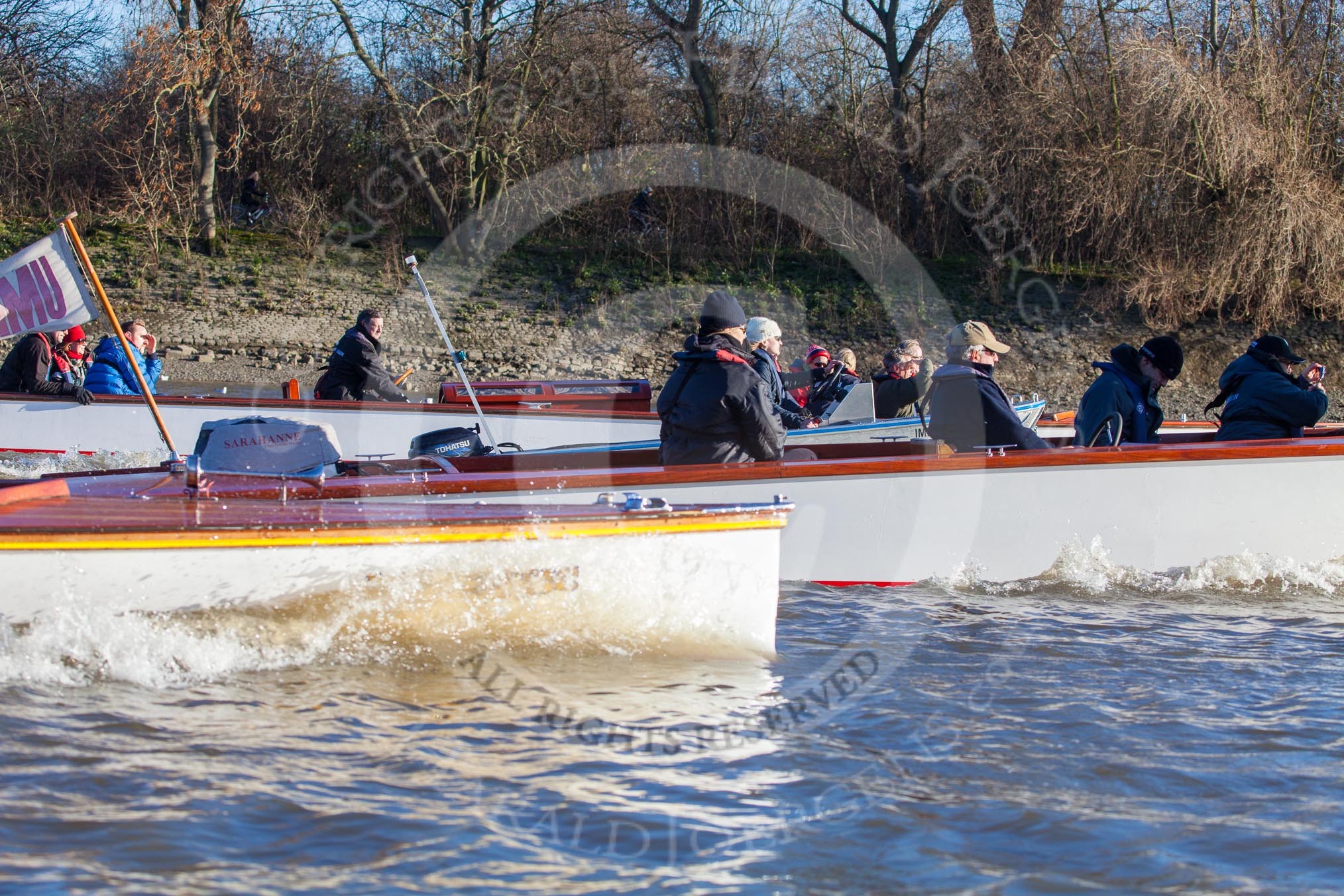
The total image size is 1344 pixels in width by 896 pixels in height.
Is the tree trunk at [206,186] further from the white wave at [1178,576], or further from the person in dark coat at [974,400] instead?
the white wave at [1178,576]

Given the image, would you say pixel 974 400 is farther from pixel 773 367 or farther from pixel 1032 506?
pixel 773 367

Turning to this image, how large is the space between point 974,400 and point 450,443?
10.4ft

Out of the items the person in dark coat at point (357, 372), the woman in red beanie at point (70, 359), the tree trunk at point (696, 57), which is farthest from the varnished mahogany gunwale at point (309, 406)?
the tree trunk at point (696, 57)

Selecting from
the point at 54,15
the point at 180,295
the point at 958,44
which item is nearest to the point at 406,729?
the point at 180,295

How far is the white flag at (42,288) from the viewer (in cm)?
588

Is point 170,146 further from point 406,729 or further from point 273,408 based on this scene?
point 406,729

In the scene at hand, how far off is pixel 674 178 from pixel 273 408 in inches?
545

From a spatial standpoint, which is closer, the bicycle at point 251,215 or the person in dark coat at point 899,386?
the person in dark coat at point 899,386

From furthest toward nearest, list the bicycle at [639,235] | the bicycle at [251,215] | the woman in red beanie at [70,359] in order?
the bicycle at [251,215]
the bicycle at [639,235]
the woman in red beanie at [70,359]

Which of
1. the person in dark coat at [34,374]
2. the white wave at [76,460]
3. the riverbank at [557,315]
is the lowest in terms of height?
the white wave at [76,460]

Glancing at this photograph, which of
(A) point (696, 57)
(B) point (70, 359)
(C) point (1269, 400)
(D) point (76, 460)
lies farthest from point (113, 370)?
(A) point (696, 57)

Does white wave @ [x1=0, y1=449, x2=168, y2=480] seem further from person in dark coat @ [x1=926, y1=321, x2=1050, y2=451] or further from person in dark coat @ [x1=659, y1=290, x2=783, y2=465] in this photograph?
person in dark coat @ [x1=926, y1=321, x2=1050, y2=451]

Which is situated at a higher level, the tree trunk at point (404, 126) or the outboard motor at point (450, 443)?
the tree trunk at point (404, 126)

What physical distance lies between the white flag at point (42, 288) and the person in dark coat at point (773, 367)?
3287 mm
